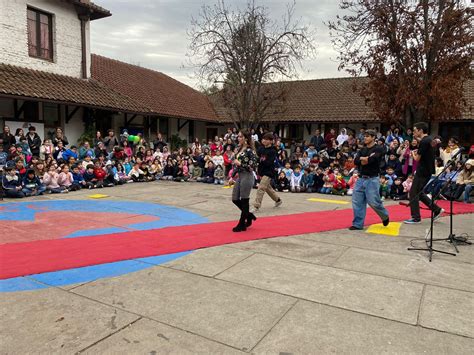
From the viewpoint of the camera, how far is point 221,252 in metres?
5.17

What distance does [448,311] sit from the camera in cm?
339

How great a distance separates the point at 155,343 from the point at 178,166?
1285cm

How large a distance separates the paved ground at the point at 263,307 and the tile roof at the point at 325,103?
1720cm

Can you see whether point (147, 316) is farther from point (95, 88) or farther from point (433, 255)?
point (95, 88)

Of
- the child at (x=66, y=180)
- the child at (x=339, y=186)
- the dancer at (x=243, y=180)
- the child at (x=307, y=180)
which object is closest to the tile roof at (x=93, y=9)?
the child at (x=66, y=180)

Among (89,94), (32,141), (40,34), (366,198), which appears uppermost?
(40,34)

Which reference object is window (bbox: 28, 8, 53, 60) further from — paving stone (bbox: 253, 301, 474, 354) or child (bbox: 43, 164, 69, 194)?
paving stone (bbox: 253, 301, 474, 354)

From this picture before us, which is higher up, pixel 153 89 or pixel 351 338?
pixel 153 89

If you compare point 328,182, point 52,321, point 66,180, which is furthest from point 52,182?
point 52,321

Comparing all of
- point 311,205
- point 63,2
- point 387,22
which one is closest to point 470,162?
point 311,205

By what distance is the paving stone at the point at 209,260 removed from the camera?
4.48 metres

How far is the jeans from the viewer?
6.34 meters

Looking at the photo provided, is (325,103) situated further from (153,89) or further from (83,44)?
(83,44)

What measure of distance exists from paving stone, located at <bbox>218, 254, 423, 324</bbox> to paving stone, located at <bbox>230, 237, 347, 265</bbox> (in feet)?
0.96
